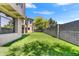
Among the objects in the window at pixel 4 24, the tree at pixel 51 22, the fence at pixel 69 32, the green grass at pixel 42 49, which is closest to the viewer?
the green grass at pixel 42 49

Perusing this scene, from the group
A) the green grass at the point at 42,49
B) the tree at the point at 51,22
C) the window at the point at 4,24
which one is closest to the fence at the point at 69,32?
the green grass at the point at 42,49

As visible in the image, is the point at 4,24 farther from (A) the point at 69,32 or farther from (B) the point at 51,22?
(B) the point at 51,22

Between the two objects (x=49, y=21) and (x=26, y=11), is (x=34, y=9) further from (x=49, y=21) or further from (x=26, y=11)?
(x=49, y=21)

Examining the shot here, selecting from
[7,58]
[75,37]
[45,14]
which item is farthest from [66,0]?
[45,14]

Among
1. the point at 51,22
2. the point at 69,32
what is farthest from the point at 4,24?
the point at 51,22

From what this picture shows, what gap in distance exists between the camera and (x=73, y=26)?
844 cm

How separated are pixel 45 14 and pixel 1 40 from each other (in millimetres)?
8869

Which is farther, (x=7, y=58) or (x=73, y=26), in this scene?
(x=73, y=26)

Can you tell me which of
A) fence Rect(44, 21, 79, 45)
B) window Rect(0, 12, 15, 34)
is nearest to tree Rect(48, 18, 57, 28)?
fence Rect(44, 21, 79, 45)

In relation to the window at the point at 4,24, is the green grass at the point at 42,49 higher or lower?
lower

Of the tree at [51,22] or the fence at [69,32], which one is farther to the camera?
the tree at [51,22]

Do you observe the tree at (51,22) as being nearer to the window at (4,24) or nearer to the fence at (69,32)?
the fence at (69,32)

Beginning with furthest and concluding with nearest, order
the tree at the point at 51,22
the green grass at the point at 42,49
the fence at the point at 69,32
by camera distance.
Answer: the tree at the point at 51,22, the fence at the point at 69,32, the green grass at the point at 42,49

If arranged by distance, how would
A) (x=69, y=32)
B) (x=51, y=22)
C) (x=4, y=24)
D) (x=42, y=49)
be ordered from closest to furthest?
(x=42, y=49), (x=4, y=24), (x=69, y=32), (x=51, y=22)
